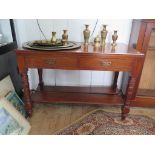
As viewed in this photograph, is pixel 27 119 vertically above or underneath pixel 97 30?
underneath

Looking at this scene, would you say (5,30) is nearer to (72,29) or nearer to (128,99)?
(72,29)

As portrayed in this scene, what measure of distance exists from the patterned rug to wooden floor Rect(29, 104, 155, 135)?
0.07 m

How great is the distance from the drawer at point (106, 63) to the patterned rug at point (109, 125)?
523 mm

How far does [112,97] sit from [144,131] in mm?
398

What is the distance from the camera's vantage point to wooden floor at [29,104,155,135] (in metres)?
1.37

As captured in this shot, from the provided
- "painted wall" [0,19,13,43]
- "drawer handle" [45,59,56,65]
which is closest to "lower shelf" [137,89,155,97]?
"drawer handle" [45,59,56,65]

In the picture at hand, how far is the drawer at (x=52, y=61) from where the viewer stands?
47.3 inches

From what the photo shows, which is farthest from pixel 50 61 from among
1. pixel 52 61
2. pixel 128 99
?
pixel 128 99

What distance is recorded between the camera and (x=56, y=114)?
1.56 m

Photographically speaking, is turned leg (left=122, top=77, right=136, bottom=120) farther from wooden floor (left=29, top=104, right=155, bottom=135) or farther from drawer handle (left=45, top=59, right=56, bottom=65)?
drawer handle (left=45, top=59, right=56, bottom=65)
